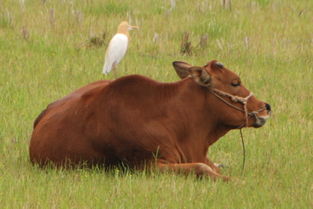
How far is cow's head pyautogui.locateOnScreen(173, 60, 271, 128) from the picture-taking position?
8.30 metres

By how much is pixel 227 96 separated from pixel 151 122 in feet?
2.45

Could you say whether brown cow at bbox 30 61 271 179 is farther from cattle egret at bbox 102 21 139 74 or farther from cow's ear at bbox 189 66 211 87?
cattle egret at bbox 102 21 139 74

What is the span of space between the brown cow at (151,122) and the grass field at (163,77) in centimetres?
18

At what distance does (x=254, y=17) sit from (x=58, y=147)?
9.28m

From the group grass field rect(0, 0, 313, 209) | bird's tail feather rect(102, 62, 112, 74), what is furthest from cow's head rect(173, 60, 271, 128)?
bird's tail feather rect(102, 62, 112, 74)

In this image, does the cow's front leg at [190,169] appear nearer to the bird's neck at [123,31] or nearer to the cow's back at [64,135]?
the cow's back at [64,135]

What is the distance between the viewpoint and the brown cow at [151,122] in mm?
8023

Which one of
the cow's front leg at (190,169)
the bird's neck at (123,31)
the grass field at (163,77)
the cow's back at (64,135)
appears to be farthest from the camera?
the bird's neck at (123,31)

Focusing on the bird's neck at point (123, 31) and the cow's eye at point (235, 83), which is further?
the bird's neck at point (123, 31)

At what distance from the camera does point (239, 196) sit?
7.59 m

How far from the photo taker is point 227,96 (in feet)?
27.5

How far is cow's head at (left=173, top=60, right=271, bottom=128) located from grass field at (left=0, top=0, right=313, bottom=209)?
511 millimetres

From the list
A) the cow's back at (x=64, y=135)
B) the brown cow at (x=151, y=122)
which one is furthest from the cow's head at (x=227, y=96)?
the cow's back at (x=64, y=135)

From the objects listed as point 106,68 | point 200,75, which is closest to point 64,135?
point 200,75
